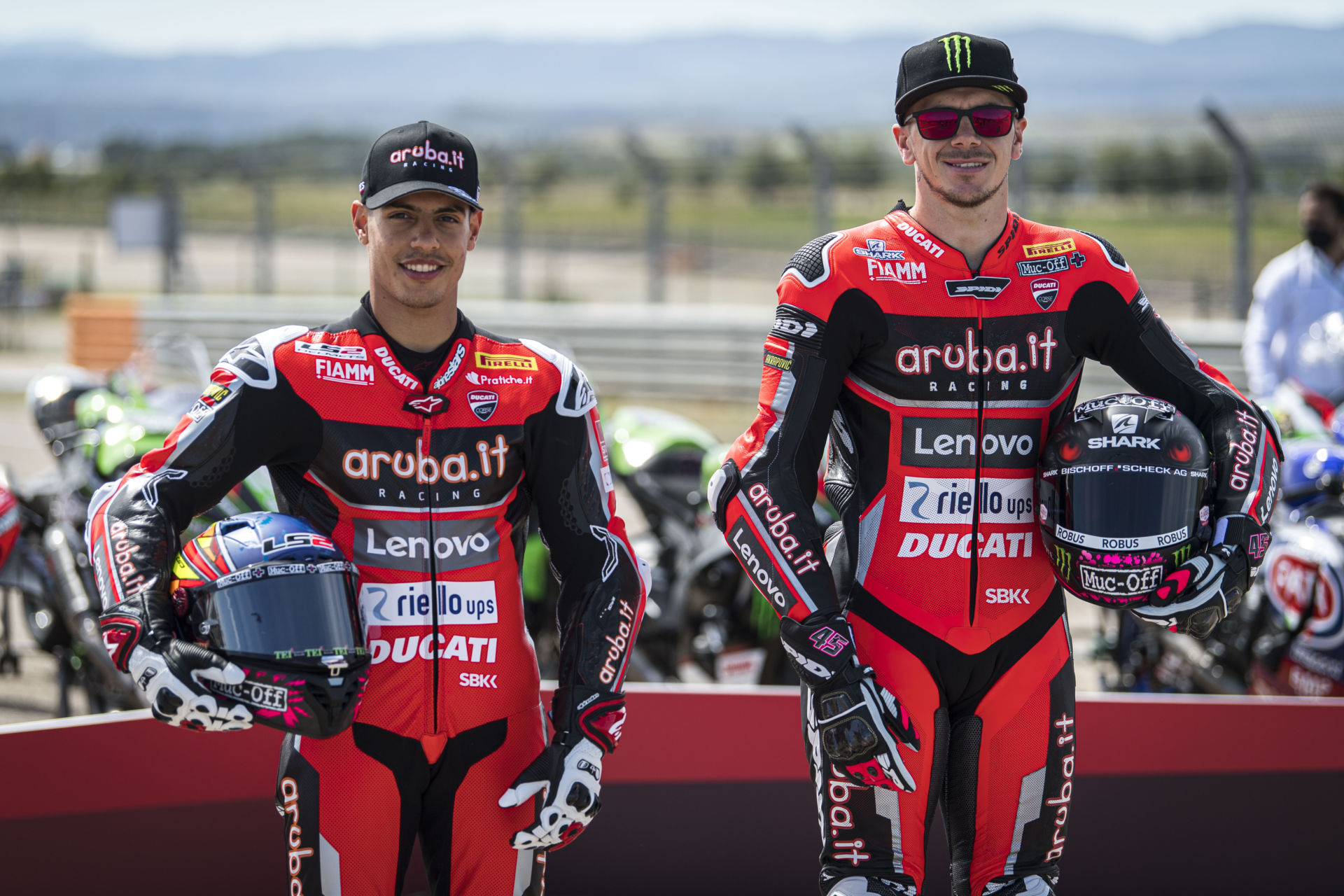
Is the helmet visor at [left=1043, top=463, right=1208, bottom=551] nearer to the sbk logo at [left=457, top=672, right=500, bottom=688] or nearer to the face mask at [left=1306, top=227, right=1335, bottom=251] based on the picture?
the sbk logo at [left=457, top=672, right=500, bottom=688]

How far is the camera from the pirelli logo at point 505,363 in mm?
2852

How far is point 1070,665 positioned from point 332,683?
1494 millimetres

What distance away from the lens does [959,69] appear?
2.79 metres

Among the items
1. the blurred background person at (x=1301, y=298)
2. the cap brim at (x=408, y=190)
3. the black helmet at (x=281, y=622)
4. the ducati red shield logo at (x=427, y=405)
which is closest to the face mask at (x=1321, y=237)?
the blurred background person at (x=1301, y=298)

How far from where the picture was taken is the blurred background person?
20.9 ft

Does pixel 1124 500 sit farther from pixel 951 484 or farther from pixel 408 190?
pixel 408 190

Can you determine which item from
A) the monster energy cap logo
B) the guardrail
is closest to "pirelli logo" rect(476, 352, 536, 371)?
the monster energy cap logo

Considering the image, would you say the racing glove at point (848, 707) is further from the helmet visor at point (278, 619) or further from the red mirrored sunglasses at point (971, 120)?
the red mirrored sunglasses at point (971, 120)

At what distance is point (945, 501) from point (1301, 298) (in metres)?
4.33

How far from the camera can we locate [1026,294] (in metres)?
2.87

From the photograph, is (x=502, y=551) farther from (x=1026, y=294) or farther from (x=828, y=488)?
(x=1026, y=294)

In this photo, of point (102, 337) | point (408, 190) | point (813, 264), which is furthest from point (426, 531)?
point (102, 337)

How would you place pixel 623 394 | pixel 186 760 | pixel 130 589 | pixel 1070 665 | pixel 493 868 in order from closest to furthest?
pixel 130 589 < pixel 493 868 < pixel 1070 665 < pixel 186 760 < pixel 623 394

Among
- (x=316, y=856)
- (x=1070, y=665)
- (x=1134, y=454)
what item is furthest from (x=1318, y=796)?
(x=316, y=856)
